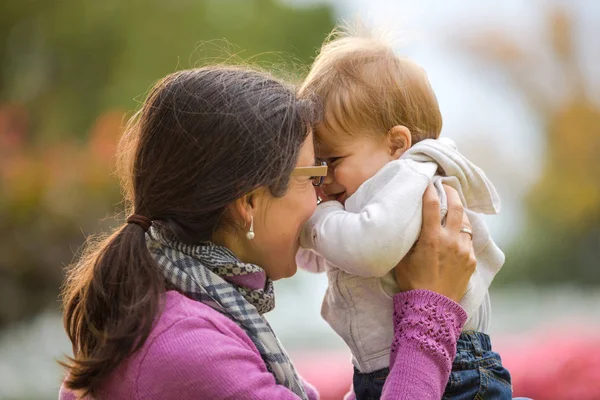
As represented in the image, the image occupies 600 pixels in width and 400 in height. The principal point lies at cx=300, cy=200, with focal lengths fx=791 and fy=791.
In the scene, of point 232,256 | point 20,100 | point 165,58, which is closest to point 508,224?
point 165,58

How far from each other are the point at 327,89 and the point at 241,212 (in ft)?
1.33

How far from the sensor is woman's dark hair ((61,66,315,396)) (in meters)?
1.55

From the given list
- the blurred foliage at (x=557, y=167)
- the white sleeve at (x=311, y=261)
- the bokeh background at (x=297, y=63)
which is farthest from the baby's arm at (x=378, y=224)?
the blurred foliage at (x=557, y=167)

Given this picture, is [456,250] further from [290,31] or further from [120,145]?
[290,31]

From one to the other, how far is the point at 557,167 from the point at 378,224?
4832 millimetres

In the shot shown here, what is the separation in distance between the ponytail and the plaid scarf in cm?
5

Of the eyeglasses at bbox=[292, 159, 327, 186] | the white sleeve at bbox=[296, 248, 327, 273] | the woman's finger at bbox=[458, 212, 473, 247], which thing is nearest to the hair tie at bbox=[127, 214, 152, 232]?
the eyeglasses at bbox=[292, 159, 327, 186]

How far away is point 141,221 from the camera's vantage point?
1.66m

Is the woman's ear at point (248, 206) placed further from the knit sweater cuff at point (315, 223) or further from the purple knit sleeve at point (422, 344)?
the purple knit sleeve at point (422, 344)

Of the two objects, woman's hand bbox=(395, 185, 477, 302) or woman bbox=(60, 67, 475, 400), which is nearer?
woman bbox=(60, 67, 475, 400)

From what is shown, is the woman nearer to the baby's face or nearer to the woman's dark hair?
the woman's dark hair

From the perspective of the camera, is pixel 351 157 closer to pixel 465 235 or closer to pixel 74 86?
pixel 465 235

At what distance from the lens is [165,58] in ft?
21.9

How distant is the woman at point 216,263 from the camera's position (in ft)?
4.95
